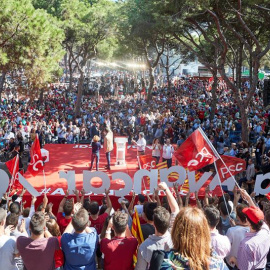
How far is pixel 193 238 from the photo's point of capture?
2664 millimetres

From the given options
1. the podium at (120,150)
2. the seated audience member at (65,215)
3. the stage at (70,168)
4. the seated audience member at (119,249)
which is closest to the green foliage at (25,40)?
the stage at (70,168)

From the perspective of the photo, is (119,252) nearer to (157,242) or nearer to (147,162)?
(157,242)

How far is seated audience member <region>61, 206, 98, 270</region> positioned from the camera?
144 inches

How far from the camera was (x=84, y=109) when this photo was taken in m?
27.9

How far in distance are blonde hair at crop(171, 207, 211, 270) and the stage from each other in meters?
6.47

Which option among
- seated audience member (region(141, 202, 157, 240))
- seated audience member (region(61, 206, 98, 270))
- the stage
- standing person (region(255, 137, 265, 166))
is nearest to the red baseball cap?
seated audience member (region(141, 202, 157, 240))

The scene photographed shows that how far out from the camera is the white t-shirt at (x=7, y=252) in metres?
3.75

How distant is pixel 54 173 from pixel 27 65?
4824mm

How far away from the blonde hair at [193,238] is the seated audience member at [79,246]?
1.28 m

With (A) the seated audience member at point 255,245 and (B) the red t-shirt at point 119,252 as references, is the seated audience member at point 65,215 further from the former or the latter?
(A) the seated audience member at point 255,245

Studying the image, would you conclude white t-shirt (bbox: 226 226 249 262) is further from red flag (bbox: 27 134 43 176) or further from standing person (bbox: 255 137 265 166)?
standing person (bbox: 255 137 265 166)

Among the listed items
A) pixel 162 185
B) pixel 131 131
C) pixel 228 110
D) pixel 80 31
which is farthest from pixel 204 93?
pixel 162 185

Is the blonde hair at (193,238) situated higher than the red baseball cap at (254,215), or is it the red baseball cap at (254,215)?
the blonde hair at (193,238)

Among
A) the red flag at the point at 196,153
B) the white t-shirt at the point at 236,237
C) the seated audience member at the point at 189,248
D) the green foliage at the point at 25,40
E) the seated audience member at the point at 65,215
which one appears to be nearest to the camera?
the seated audience member at the point at 189,248
